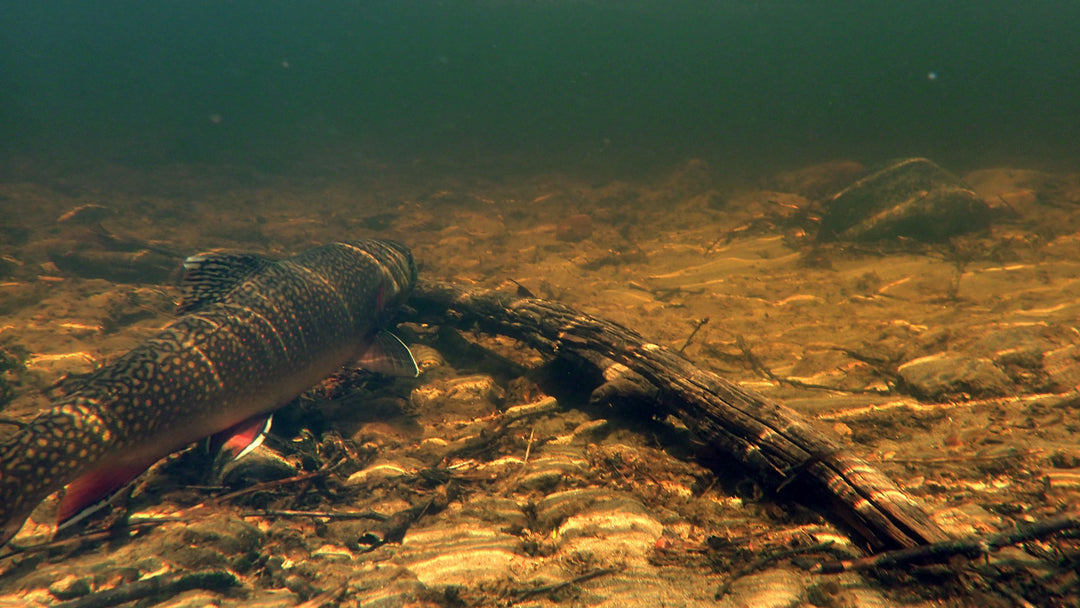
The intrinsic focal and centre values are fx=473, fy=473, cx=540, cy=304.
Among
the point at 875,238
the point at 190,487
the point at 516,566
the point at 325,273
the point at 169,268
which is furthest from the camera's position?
the point at 875,238

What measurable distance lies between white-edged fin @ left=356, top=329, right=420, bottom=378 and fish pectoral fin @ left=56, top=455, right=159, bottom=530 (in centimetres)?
194

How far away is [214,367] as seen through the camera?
3.54 meters

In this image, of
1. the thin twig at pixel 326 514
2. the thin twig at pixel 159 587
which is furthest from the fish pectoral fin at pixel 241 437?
the thin twig at pixel 159 587

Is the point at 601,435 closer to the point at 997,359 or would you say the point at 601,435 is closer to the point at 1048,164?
the point at 997,359

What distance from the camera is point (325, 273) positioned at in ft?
15.8

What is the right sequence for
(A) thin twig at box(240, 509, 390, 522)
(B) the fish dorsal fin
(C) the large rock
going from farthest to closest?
(C) the large rock → (B) the fish dorsal fin → (A) thin twig at box(240, 509, 390, 522)

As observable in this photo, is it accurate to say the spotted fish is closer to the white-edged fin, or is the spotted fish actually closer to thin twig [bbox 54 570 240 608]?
the white-edged fin

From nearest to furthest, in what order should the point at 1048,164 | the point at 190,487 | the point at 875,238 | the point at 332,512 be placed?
the point at 332,512, the point at 190,487, the point at 875,238, the point at 1048,164

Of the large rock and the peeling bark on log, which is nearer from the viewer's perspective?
the peeling bark on log

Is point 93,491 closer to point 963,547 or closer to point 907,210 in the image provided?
point 963,547

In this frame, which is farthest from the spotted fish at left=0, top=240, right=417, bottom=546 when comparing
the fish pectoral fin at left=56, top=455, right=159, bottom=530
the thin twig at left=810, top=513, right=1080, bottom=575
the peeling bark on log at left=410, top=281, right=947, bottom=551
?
the thin twig at left=810, top=513, right=1080, bottom=575

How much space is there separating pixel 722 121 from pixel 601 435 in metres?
33.9

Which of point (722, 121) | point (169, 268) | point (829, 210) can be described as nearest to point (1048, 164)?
point (829, 210)

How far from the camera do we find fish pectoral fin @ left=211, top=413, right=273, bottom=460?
3.51 m
